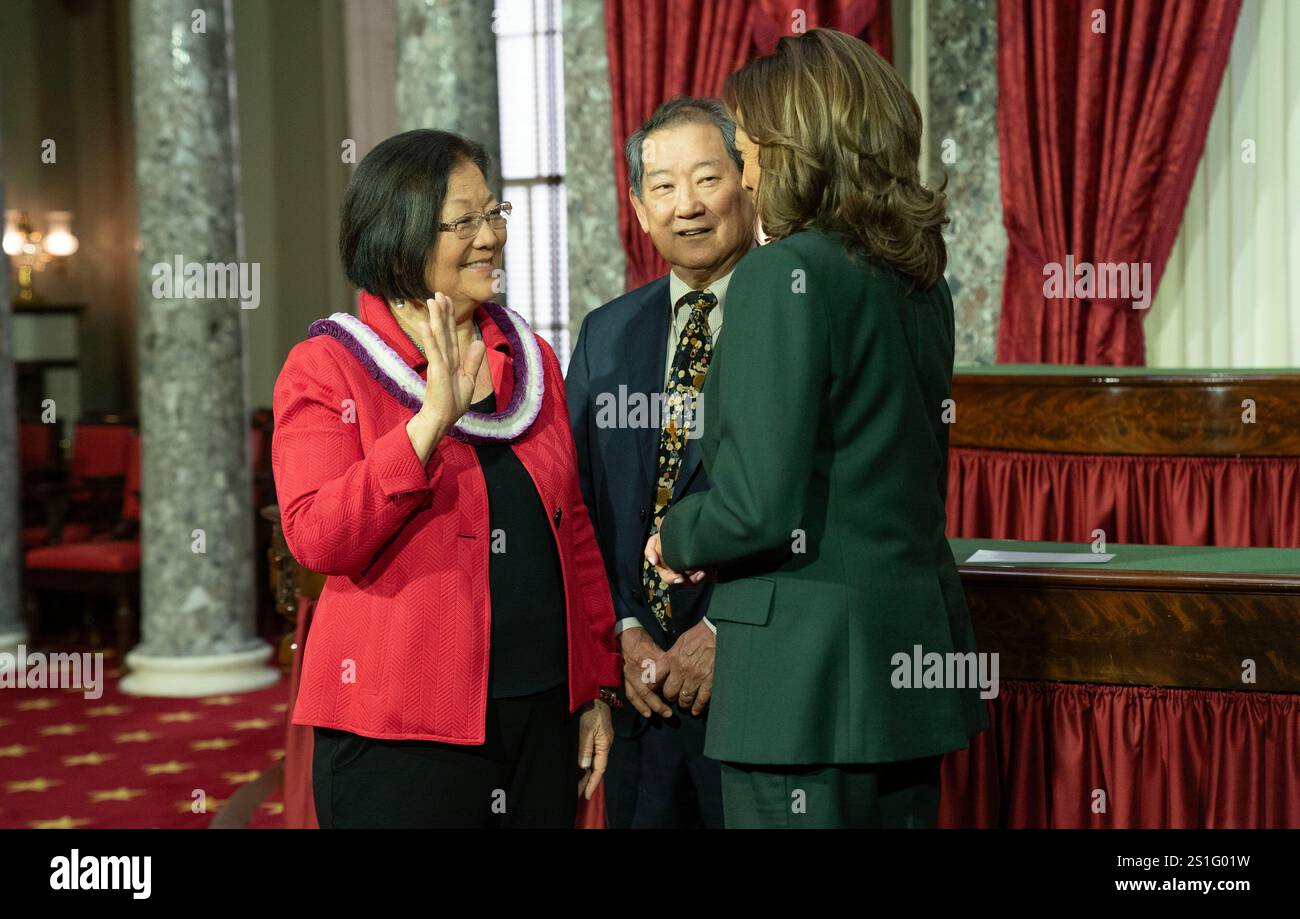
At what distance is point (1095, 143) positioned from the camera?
240 inches

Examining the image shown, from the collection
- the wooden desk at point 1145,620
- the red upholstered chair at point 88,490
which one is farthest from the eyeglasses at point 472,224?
the red upholstered chair at point 88,490

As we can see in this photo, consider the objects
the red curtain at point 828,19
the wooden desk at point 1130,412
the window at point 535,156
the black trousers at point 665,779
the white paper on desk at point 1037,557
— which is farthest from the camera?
the window at point 535,156

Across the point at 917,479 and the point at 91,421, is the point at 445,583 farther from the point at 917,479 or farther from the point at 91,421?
the point at 91,421

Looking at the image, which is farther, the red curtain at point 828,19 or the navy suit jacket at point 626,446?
the red curtain at point 828,19

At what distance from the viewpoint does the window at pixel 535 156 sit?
1004 cm

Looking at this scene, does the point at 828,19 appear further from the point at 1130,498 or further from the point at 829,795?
the point at 829,795

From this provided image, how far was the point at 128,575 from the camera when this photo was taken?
777 cm

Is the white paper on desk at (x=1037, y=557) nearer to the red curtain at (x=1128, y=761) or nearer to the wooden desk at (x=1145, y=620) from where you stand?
the wooden desk at (x=1145, y=620)

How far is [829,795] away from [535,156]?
8837 millimetres

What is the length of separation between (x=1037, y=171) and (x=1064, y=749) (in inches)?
159

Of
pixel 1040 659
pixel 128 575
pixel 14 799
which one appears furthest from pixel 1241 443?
pixel 128 575

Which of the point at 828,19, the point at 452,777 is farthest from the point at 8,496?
the point at 452,777

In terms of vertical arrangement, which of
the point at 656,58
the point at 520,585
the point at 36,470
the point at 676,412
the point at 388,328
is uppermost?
the point at 656,58

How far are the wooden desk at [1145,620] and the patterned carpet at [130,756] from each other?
2872mm
